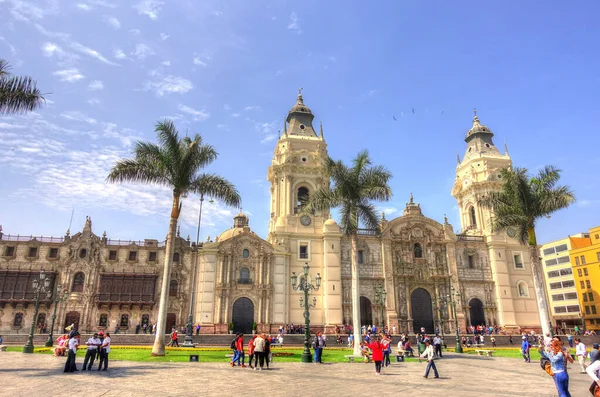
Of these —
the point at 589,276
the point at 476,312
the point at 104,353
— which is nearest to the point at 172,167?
the point at 104,353

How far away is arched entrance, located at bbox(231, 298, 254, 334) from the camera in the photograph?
41.0 metres

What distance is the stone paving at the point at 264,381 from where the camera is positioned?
11742 millimetres

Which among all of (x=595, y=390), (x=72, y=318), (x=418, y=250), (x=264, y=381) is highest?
(x=418, y=250)

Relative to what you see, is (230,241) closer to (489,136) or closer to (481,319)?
(481,319)

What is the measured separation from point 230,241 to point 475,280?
26613 millimetres

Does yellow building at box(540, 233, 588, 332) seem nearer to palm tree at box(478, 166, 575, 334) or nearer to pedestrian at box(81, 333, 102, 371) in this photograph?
palm tree at box(478, 166, 575, 334)

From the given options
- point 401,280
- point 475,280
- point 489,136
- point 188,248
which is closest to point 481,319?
point 475,280

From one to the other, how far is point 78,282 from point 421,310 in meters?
34.7

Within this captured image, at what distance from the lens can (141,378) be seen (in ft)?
45.6

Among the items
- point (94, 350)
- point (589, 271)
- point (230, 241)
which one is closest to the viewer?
point (94, 350)

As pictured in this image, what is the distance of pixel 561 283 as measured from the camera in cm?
7069

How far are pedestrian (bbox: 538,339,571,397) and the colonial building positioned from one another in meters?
38.0

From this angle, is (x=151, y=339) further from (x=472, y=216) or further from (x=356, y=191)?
(x=472, y=216)

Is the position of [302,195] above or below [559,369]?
above
